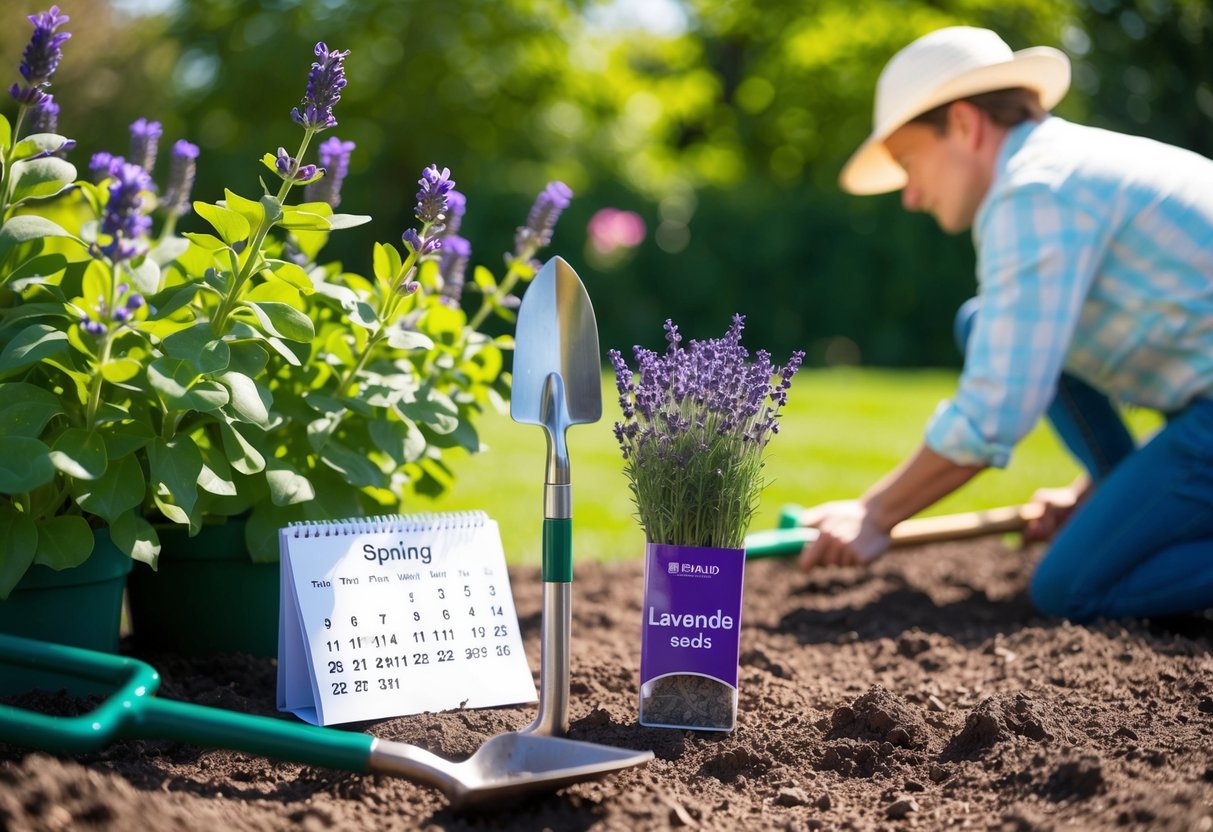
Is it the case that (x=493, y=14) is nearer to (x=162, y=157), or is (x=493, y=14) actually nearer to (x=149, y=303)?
(x=162, y=157)

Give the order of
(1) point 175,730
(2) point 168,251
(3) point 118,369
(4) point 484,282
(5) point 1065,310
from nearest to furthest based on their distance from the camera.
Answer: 1. (1) point 175,730
2. (3) point 118,369
3. (2) point 168,251
4. (4) point 484,282
5. (5) point 1065,310

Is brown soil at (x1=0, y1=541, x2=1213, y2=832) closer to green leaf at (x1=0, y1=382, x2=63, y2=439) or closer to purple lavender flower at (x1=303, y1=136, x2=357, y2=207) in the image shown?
green leaf at (x1=0, y1=382, x2=63, y2=439)

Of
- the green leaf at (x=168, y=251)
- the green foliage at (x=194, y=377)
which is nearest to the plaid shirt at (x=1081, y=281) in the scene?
the green foliage at (x=194, y=377)

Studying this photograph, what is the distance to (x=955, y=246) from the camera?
11.5m

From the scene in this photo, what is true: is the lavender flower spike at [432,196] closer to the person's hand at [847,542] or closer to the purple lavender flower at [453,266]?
the purple lavender flower at [453,266]

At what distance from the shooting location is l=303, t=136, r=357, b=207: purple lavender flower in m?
2.20

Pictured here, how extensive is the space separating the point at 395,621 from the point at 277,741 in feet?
1.70

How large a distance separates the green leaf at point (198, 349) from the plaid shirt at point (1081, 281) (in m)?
1.76

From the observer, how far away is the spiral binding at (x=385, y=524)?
1929 millimetres

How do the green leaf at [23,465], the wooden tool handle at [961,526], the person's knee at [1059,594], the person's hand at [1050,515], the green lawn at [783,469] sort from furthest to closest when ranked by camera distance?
the green lawn at [783,469] < the person's hand at [1050,515] < the wooden tool handle at [961,526] < the person's knee at [1059,594] < the green leaf at [23,465]

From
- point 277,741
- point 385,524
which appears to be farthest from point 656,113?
point 277,741

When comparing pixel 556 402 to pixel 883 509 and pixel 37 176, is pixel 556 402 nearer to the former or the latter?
pixel 37 176

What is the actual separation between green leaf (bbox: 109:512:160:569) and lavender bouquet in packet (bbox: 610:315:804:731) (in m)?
0.80

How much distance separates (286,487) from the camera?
6.33 ft
